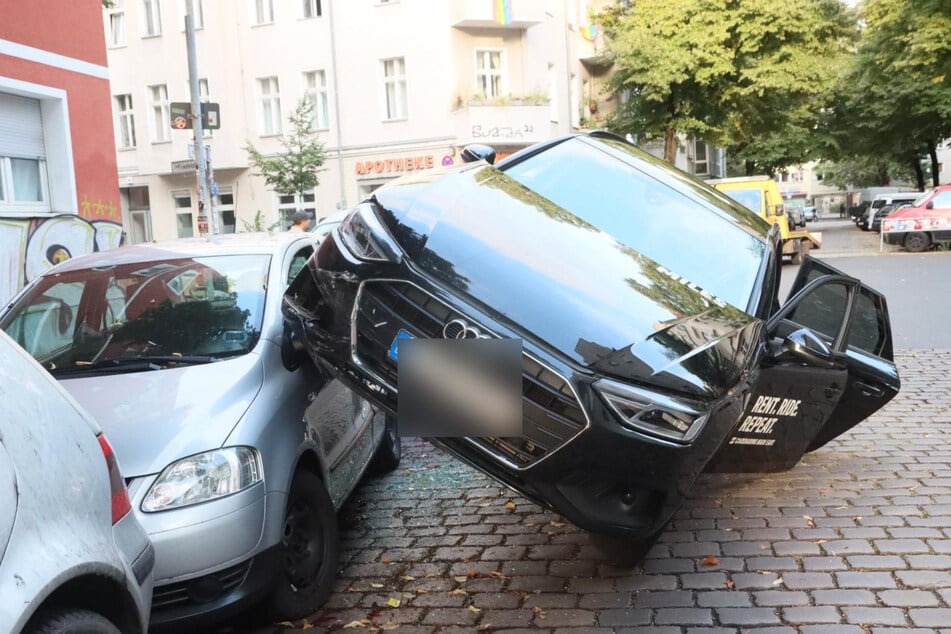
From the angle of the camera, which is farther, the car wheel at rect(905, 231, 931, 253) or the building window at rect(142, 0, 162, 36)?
the building window at rect(142, 0, 162, 36)

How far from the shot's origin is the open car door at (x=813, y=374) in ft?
15.2

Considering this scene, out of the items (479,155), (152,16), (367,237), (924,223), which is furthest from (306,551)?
(152,16)

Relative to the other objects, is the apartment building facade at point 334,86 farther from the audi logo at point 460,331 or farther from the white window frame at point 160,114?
the audi logo at point 460,331

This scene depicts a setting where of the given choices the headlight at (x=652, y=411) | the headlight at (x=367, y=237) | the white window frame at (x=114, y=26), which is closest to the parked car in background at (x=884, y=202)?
the white window frame at (x=114, y=26)

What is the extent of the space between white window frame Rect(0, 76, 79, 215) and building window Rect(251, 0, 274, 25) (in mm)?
21275

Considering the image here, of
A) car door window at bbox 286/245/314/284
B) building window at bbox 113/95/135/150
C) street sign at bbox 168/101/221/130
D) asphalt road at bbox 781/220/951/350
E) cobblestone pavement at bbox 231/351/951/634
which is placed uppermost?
building window at bbox 113/95/135/150

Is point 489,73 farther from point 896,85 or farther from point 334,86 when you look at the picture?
point 896,85

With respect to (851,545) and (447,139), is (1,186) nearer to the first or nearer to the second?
(851,545)

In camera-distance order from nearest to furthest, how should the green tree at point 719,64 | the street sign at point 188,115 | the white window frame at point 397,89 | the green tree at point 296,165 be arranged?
1. the street sign at point 188,115
2. the green tree at point 296,165
3. the white window frame at point 397,89
4. the green tree at point 719,64

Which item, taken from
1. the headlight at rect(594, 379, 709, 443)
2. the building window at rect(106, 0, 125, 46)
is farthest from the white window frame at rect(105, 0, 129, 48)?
the headlight at rect(594, 379, 709, 443)

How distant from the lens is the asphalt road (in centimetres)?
1093

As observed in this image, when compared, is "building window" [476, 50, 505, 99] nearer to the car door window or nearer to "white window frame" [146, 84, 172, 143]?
"white window frame" [146, 84, 172, 143]

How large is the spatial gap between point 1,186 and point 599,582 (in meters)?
9.21

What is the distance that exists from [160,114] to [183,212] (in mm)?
3626
